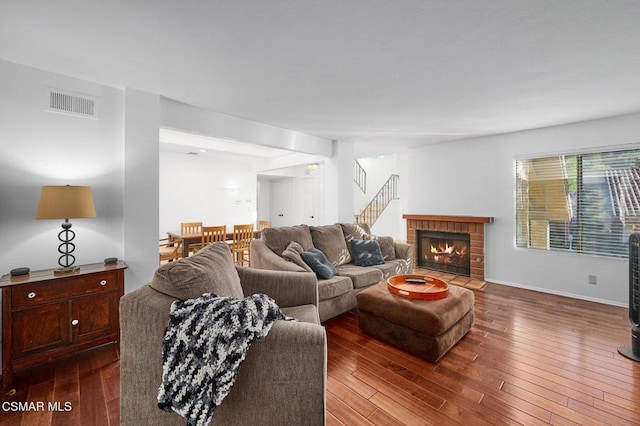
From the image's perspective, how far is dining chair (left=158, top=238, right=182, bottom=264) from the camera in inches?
174

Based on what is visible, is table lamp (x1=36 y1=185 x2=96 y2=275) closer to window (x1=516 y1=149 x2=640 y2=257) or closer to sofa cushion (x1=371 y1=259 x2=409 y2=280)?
sofa cushion (x1=371 y1=259 x2=409 y2=280)

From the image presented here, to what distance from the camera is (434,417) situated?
166cm

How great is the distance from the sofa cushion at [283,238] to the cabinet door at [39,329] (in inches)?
73.3

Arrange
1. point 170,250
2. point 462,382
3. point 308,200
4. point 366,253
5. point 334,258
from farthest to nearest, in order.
Result: point 308,200 → point 170,250 → point 366,253 → point 334,258 → point 462,382

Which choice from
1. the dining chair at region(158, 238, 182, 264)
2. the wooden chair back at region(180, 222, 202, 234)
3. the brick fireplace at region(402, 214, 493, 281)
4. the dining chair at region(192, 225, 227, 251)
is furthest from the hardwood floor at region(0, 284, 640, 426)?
the wooden chair back at region(180, 222, 202, 234)

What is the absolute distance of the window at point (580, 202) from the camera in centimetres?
345

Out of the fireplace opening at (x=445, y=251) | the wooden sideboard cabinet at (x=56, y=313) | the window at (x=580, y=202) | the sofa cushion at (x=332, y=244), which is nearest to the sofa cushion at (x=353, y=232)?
the sofa cushion at (x=332, y=244)

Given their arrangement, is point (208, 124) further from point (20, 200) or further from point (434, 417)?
point (434, 417)

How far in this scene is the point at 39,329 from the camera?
81.8 inches

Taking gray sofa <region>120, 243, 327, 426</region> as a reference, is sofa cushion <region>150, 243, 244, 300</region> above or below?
above

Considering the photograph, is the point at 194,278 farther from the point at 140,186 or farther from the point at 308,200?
the point at 308,200

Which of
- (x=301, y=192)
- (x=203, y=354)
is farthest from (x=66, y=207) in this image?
(x=301, y=192)

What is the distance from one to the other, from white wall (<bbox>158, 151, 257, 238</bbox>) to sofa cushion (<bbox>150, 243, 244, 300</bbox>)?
17.0 feet

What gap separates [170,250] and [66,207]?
2513mm
